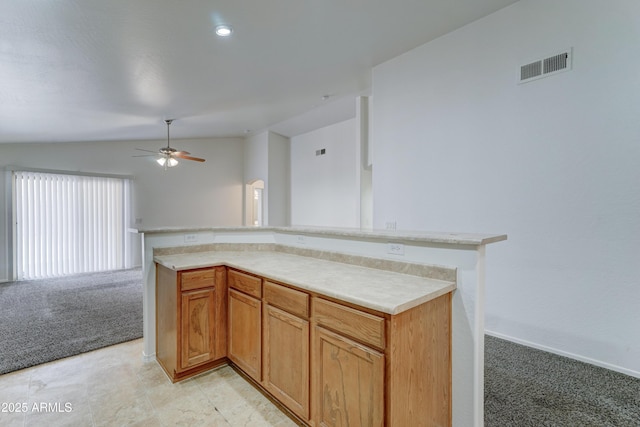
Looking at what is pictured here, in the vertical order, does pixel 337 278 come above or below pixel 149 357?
above

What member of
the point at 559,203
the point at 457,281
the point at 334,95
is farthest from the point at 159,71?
the point at 559,203

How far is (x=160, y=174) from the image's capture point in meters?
7.06

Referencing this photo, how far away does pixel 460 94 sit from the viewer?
3.26 meters

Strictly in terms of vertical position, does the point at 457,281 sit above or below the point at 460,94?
below

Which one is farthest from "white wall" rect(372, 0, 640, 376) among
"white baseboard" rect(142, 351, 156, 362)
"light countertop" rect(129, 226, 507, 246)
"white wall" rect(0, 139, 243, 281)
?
"white wall" rect(0, 139, 243, 281)

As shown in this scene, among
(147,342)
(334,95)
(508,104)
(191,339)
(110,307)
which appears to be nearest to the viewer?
(191,339)

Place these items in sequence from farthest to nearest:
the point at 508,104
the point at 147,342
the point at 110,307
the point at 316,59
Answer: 1. the point at 110,307
2. the point at 316,59
3. the point at 508,104
4. the point at 147,342

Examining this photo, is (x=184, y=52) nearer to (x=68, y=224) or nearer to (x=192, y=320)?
(x=192, y=320)

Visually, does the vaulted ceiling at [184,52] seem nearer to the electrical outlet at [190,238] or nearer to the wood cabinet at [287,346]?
the electrical outlet at [190,238]

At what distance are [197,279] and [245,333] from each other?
0.53m

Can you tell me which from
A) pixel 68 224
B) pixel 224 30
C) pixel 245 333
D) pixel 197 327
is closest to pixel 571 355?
pixel 245 333

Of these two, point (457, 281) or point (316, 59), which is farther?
point (316, 59)

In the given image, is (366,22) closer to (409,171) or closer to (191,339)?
(409,171)

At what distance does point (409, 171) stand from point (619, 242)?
2.02 m
